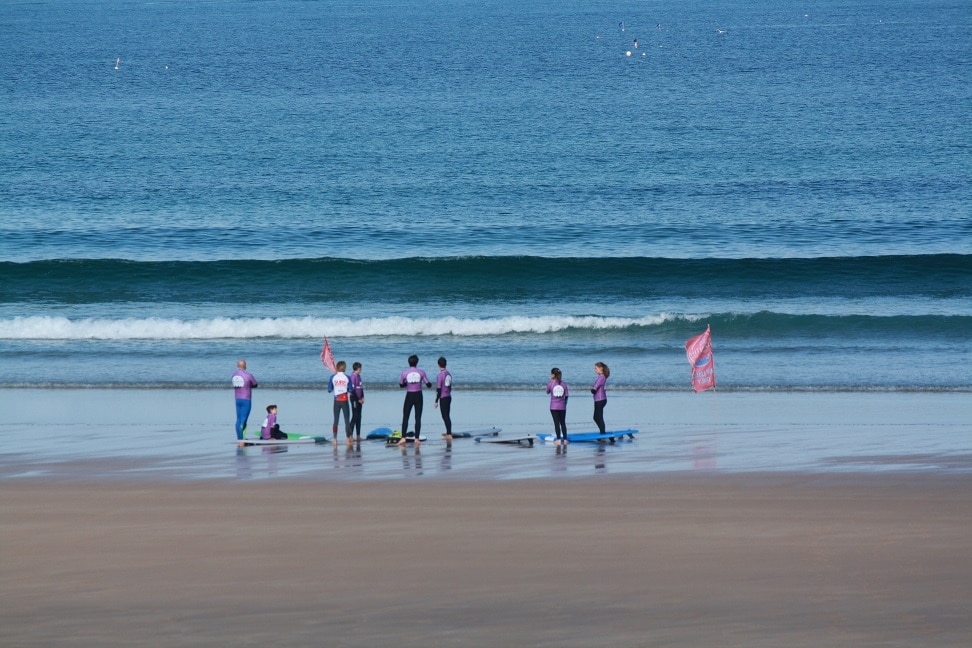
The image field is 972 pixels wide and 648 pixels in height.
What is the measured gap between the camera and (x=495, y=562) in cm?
1166

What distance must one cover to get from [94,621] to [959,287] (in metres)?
29.6

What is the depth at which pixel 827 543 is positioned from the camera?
39.9ft

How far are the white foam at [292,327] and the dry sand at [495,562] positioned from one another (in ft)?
50.6

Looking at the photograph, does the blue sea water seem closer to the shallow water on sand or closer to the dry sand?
the shallow water on sand

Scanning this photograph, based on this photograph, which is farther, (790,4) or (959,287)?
(790,4)

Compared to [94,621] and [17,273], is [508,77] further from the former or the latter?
[94,621]

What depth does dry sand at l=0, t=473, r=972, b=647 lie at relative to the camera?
9875mm

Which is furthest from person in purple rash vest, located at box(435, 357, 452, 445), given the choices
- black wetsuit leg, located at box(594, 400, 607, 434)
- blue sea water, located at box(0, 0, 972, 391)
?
blue sea water, located at box(0, 0, 972, 391)

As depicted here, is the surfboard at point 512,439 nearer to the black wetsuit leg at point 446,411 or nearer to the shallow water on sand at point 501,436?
the shallow water on sand at point 501,436

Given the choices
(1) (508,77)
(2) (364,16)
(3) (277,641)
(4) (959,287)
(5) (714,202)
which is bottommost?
(3) (277,641)

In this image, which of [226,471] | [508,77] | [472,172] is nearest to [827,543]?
[226,471]

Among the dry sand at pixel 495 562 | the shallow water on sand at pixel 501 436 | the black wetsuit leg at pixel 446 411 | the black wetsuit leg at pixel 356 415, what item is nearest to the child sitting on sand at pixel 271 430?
the shallow water on sand at pixel 501 436

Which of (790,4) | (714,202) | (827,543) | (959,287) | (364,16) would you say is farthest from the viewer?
(790,4)

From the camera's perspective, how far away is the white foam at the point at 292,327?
3088 centimetres
